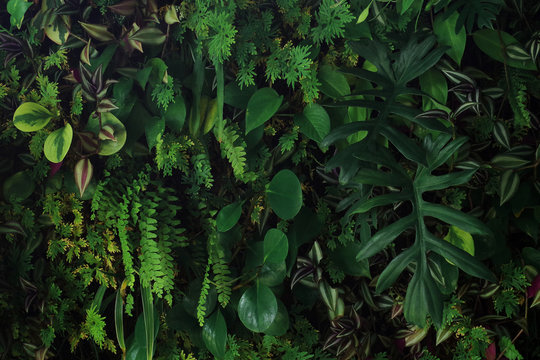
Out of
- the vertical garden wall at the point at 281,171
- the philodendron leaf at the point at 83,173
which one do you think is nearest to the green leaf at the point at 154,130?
the vertical garden wall at the point at 281,171

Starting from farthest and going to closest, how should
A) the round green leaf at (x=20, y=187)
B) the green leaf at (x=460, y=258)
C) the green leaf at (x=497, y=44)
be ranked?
the round green leaf at (x=20, y=187) → the green leaf at (x=497, y=44) → the green leaf at (x=460, y=258)

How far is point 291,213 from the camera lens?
0.90 metres

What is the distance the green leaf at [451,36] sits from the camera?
840 millimetres

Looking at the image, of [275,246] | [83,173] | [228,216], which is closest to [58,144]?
[83,173]

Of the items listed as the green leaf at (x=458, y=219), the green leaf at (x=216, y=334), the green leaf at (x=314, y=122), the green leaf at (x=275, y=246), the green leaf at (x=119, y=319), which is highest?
the green leaf at (x=314, y=122)

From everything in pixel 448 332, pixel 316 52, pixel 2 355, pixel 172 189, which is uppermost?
pixel 316 52

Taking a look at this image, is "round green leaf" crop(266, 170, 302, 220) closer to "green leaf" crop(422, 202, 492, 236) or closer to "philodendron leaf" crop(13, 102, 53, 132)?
"green leaf" crop(422, 202, 492, 236)

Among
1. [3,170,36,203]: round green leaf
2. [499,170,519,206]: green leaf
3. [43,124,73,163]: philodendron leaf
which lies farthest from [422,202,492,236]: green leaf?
[3,170,36,203]: round green leaf

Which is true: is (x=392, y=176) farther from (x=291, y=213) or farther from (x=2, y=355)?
(x=2, y=355)

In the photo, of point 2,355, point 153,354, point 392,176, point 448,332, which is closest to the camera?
point 392,176

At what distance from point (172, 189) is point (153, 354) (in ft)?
1.17

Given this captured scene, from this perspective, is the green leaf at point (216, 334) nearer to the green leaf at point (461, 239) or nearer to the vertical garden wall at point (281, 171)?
the vertical garden wall at point (281, 171)

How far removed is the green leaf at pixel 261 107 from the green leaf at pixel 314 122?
0.05 metres

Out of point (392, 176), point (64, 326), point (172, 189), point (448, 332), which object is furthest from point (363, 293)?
point (64, 326)
